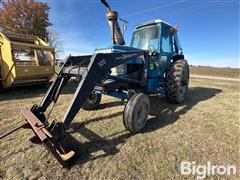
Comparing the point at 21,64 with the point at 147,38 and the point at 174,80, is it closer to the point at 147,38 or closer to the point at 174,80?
the point at 147,38

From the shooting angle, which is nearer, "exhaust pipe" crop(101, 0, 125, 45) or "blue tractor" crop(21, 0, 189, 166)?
"blue tractor" crop(21, 0, 189, 166)

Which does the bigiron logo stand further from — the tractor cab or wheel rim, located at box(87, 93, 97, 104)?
wheel rim, located at box(87, 93, 97, 104)

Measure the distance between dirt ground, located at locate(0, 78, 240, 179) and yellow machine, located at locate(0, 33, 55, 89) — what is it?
1885 mm

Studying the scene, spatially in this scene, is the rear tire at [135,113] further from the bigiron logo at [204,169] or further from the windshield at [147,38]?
the windshield at [147,38]

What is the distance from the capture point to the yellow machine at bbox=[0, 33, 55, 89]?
6047mm

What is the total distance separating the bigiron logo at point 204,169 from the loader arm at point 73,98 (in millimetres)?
1668

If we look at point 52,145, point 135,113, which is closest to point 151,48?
point 135,113

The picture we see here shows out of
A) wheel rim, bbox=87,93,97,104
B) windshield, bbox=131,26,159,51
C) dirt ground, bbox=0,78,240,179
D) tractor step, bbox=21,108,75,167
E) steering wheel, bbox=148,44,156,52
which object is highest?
windshield, bbox=131,26,159,51

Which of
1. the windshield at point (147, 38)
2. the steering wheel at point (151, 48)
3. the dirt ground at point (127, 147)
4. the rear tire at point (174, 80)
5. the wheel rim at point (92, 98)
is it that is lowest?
the dirt ground at point (127, 147)

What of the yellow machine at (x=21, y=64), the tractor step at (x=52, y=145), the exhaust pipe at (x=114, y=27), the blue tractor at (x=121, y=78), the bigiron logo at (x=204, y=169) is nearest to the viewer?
the tractor step at (x=52, y=145)

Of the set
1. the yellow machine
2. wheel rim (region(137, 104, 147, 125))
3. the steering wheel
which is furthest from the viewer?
the yellow machine

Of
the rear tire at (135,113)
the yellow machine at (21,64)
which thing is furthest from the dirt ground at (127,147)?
the yellow machine at (21,64)

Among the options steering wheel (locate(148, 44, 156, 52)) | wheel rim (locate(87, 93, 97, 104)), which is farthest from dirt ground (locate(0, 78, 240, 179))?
steering wheel (locate(148, 44, 156, 52))

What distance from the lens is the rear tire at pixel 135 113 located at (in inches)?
127
